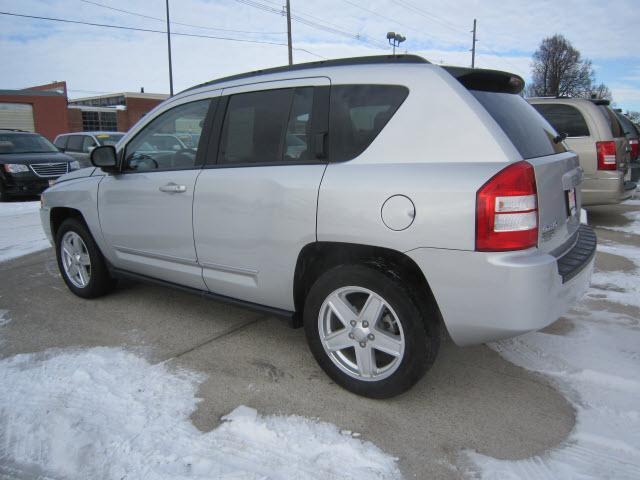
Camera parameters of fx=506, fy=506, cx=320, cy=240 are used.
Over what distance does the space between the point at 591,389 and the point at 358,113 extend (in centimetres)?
206

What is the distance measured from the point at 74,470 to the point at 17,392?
914 millimetres

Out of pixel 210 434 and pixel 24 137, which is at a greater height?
pixel 24 137

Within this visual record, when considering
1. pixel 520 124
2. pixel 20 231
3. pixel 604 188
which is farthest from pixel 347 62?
pixel 20 231

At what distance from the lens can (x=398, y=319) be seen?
2.59m

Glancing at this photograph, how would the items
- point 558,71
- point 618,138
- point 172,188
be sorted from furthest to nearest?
point 558,71, point 618,138, point 172,188

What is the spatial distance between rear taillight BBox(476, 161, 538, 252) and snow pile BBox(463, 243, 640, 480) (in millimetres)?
982

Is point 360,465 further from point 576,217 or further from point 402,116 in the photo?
point 576,217

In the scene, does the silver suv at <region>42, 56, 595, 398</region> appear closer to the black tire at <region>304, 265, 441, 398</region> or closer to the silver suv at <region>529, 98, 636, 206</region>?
the black tire at <region>304, 265, 441, 398</region>

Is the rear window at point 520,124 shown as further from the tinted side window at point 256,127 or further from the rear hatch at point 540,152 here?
the tinted side window at point 256,127

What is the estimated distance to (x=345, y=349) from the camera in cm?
299

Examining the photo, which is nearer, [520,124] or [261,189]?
→ [520,124]

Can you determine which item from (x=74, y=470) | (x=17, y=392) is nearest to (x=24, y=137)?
(x=17, y=392)

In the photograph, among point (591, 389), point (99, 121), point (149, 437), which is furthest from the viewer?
point (99, 121)

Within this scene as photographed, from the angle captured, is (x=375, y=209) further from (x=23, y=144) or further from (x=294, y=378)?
(x=23, y=144)
